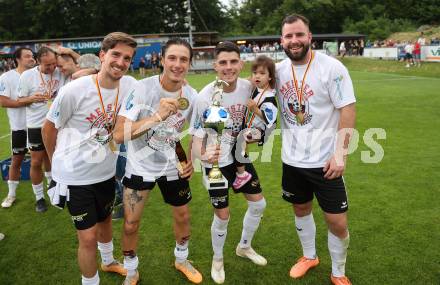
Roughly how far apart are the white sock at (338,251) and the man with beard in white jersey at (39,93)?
4.49 m

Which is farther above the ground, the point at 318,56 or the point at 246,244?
the point at 318,56

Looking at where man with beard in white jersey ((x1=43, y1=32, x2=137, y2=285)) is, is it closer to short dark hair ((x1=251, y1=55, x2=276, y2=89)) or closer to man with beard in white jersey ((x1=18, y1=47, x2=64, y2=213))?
short dark hair ((x1=251, y1=55, x2=276, y2=89))

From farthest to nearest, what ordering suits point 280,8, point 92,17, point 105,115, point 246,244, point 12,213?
point 280,8 < point 92,17 < point 12,213 < point 246,244 < point 105,115

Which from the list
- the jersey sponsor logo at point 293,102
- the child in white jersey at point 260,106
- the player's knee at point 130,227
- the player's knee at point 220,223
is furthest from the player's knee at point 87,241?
the jersey sponsor logo at point 293,102

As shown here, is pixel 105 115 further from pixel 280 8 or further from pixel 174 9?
pixel 280 8

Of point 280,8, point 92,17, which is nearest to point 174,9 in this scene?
point 92,17

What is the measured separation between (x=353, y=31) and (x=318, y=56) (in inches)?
2772

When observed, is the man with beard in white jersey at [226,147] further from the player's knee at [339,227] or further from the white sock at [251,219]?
the player's knee at [339,227]

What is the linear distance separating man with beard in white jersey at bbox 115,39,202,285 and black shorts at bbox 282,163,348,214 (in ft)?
3.56

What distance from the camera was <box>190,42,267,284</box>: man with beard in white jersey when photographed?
3.74m

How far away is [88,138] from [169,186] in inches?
37.3

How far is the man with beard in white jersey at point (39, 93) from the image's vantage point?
5703mm

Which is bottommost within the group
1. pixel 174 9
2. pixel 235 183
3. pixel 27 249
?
pixel 27 249

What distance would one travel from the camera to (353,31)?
67375mm
